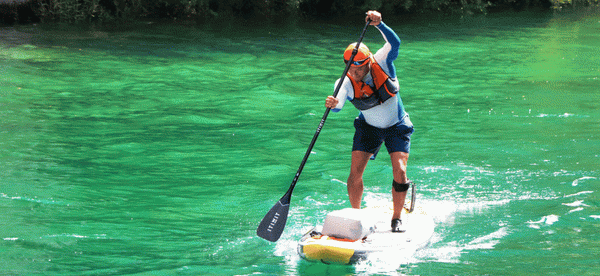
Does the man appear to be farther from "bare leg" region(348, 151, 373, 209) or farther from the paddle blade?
the paddle blade

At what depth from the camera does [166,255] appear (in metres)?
6.33

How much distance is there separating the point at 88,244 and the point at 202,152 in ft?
11.5

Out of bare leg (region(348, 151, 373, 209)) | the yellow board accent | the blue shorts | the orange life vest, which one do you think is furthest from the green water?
the orange life vest

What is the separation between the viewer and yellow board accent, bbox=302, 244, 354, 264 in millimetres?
5883

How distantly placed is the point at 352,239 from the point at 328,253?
26 cm

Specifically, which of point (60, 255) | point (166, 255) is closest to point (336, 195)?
point (166, 255)

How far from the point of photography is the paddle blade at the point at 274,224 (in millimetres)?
6156

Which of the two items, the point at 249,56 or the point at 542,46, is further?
the point at 542,46

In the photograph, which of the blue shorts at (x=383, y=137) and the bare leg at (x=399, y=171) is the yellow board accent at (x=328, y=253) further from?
the blue shorts at (x=383, y=137)

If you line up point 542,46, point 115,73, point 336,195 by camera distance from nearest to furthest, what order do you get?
point 336,195 < point 115,73 < point 542,46

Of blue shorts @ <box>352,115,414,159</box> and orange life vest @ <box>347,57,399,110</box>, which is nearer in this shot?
orange life vest @ <box>347,57,399,110</box>

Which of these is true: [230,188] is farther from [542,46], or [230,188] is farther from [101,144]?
[542,46]

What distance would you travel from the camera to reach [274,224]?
618 cm

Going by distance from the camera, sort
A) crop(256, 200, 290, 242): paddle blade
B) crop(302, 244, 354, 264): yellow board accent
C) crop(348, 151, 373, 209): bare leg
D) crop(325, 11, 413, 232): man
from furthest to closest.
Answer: crop(348, 151, 373, 209): bare leg, crop(256, 200, 290, 242): paddle blade, crop(325, 11, 413, 232): man, crop(302, 244, 354, 264): yellow board accent
